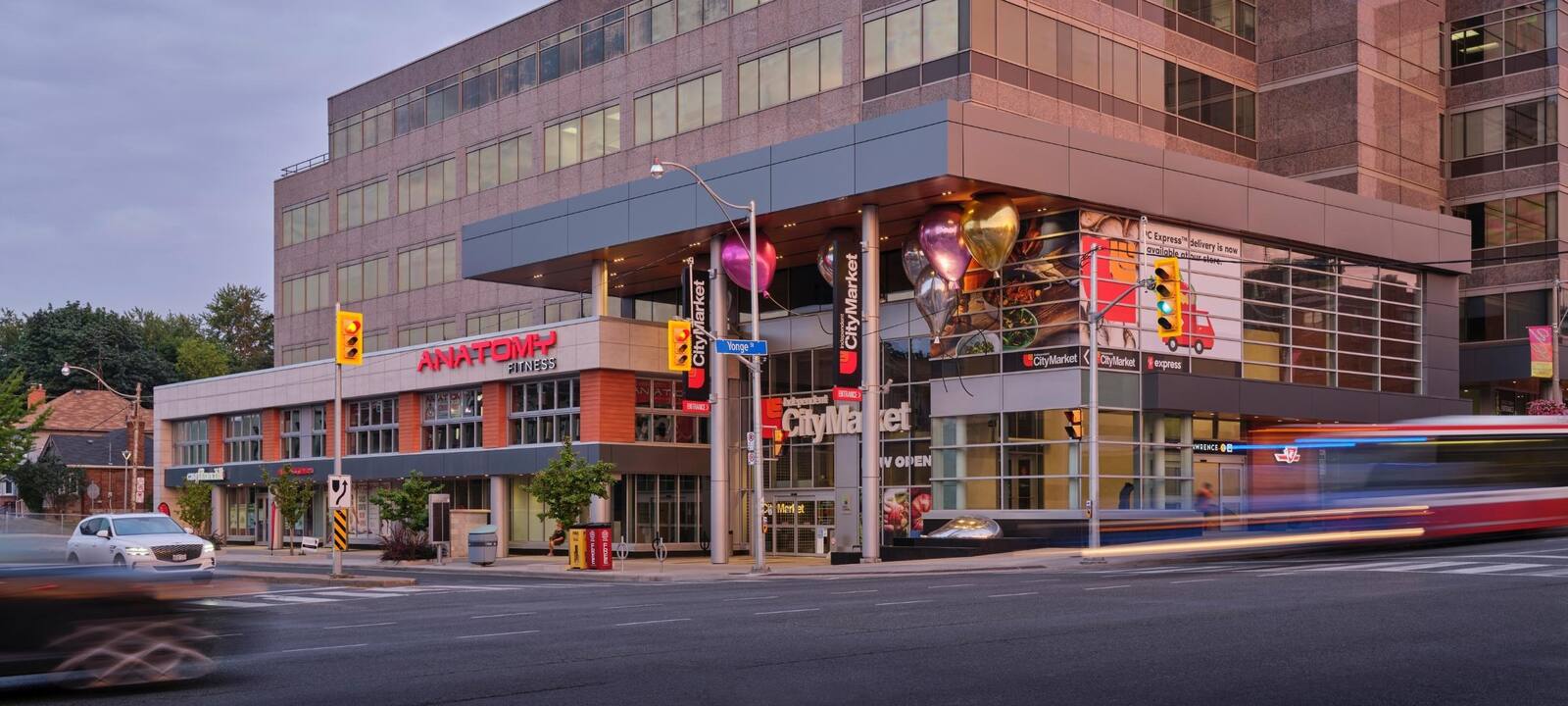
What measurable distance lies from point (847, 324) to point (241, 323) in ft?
368

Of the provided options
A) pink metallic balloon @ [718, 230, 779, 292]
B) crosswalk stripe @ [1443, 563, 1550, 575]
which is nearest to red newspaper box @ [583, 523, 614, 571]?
pink metallic balloon @ [718, 230, 779, 292]

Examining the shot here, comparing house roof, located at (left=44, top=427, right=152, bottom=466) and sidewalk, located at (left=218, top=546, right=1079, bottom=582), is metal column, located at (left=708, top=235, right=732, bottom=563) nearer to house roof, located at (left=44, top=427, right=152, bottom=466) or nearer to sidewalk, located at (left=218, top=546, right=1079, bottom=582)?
sidewalk, located at (left=218, top=546, right=1079, bottom=582)

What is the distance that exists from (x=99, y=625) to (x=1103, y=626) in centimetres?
1011

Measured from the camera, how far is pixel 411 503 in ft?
160

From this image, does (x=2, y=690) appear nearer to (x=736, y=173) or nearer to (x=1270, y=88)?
(x=736, y=173)

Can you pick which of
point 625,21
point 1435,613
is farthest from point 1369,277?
point 1435,613

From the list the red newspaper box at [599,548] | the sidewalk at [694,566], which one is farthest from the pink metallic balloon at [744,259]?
the red newspaper box at [599,548]

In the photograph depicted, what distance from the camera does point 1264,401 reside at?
44031 mm

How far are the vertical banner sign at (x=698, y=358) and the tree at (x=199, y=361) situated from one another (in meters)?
89.3

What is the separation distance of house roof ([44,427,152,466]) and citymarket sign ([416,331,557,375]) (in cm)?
5197

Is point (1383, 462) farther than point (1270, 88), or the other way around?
point (1270, 88)

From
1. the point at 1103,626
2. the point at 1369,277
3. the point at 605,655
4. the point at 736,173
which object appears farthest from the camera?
the point at 1369,277

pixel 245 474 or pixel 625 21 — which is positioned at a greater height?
pixel 625 21

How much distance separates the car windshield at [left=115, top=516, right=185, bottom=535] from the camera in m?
32.0
